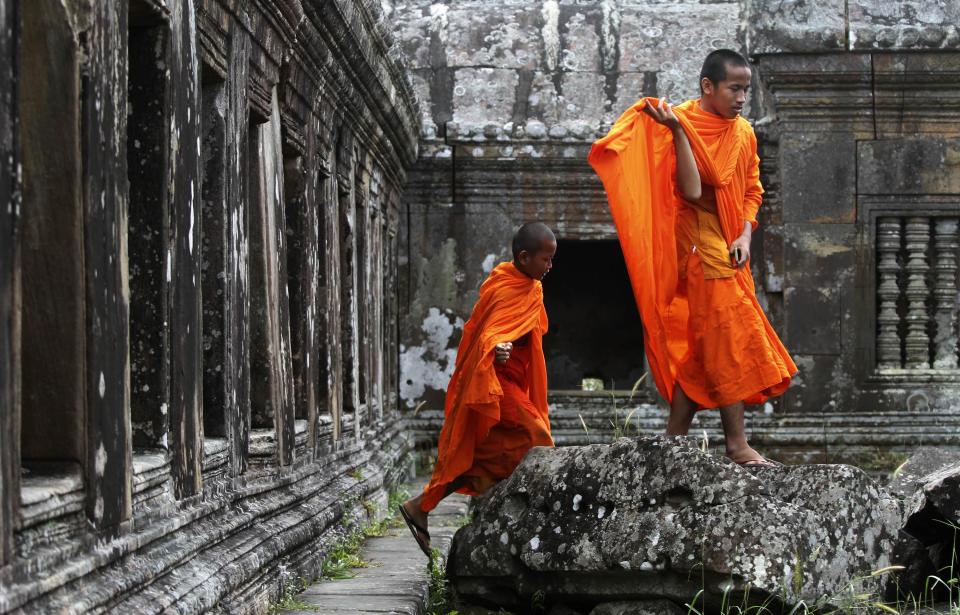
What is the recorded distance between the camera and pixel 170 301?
3848 mm

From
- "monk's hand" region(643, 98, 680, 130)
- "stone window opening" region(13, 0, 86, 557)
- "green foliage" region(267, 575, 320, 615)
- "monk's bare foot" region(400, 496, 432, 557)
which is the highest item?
"monk's hand" region(643, 98, 680, 130)

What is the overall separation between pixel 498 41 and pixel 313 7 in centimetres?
522

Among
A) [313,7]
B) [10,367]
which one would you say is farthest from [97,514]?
[313,7]

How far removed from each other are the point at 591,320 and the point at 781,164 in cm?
414

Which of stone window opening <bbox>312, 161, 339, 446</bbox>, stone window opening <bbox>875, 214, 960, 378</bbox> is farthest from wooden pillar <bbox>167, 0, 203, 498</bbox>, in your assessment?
stone window opening <bbox>875, 214, 960, 378</bbox>

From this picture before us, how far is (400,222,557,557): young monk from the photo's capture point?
5855 mm

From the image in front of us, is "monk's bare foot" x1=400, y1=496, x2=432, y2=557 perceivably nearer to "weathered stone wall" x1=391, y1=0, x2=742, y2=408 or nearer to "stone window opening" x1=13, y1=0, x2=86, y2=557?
"stone window opening" x1=13, y1=0, x2=86, y2=557

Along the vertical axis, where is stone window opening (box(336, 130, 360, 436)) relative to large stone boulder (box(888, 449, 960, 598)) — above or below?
above

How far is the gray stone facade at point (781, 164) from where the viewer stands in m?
9.95

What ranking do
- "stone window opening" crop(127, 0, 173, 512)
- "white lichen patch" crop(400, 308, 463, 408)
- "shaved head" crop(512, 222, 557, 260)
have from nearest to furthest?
1. "stone window opening" crop(127, 0, 173, 512)
2. "shaved head" crop(512, 222, 557, 260)
3. "white lichen patch" crop(400, 308, 463, 408)

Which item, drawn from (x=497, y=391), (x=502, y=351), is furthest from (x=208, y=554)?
(x=502, y=351)

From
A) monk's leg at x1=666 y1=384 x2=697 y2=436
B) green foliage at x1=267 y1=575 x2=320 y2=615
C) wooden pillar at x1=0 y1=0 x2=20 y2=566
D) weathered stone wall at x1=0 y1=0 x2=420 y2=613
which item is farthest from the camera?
monk's leg at x1=666 y1=384 x2=697 y2=436

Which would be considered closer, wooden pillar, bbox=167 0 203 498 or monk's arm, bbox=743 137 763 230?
wooden pillar, bbox=167 0 203 498

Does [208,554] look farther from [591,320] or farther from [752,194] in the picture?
[591,320]
